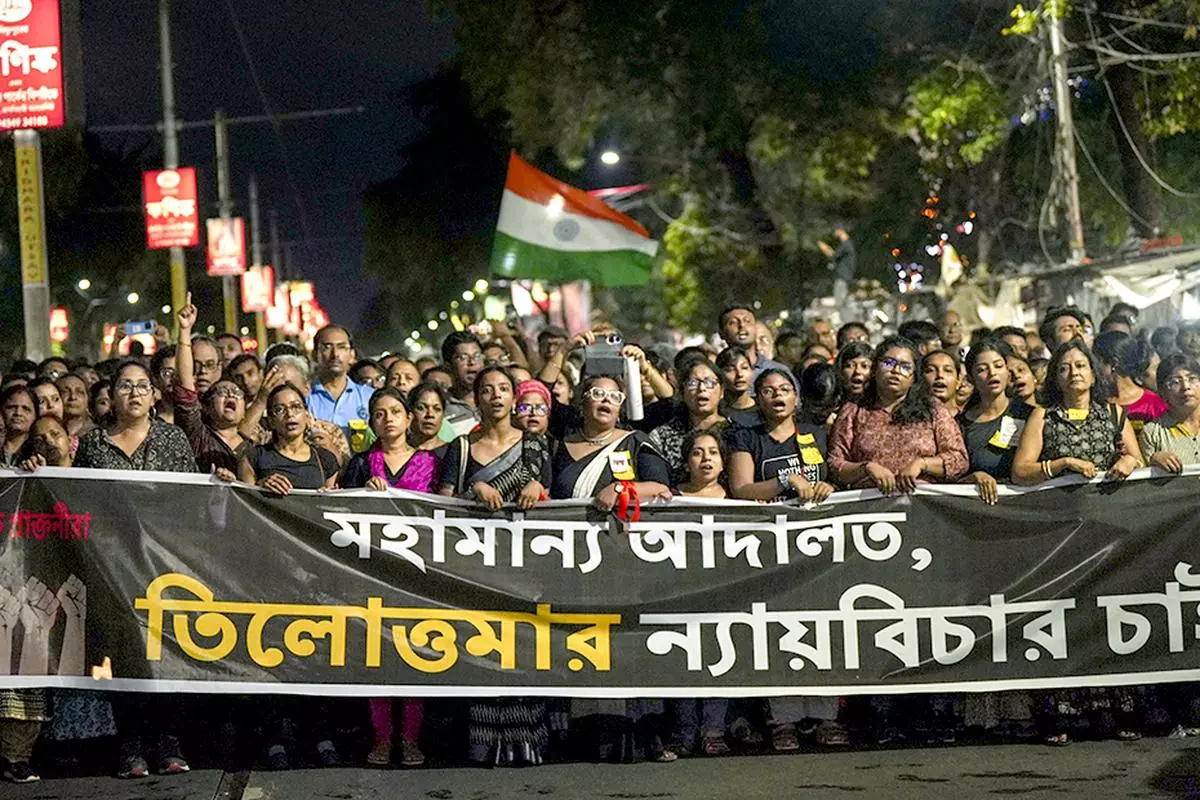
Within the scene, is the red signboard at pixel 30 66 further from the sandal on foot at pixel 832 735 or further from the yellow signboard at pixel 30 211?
the sandal on foot at pixel 832 735

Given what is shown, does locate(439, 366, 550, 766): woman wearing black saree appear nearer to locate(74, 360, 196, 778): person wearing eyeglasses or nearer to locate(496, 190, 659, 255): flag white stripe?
locate(74, 360, 196, 778): person wearing eyeglasses

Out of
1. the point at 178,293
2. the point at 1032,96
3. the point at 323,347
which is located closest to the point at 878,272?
the point at 1032,96

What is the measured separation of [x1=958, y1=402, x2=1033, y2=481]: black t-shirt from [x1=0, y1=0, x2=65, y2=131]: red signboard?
8649 millimetres

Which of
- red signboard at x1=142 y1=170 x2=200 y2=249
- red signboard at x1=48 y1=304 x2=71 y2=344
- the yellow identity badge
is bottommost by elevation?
the yellow identity badge

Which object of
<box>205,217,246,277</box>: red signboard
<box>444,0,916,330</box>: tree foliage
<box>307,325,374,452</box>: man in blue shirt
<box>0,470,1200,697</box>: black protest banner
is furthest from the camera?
<box>205,217,246,277</box>: red signboard

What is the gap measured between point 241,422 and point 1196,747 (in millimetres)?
4796

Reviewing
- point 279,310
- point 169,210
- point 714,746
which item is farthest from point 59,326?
point 714,746

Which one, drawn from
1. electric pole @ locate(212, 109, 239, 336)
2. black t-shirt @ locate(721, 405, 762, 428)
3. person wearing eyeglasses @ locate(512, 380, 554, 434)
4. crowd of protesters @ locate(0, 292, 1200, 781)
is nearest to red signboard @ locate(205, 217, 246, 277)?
electric pole @ locate(212, 109, 239, 336)

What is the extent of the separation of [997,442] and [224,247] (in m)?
28.1

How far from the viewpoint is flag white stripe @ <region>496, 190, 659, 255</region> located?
15.3 metres

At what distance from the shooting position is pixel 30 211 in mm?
14594

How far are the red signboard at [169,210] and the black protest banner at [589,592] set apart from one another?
19.2m

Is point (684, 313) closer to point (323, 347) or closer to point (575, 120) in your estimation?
point (575, 120)

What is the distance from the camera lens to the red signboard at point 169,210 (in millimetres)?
26219
